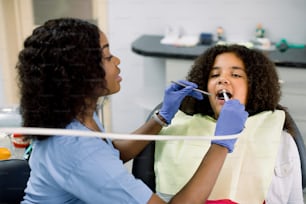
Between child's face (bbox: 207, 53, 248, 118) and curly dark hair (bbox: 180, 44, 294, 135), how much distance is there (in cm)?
1

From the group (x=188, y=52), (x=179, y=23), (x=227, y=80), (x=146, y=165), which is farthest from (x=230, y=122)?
(x=179, y=23)

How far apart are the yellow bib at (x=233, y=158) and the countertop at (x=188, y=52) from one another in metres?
0.51

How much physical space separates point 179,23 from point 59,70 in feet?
3.89

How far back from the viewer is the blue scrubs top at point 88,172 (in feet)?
2.41

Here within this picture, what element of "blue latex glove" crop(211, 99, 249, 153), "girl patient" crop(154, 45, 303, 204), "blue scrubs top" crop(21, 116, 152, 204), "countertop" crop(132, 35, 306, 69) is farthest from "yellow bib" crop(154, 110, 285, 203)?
"countertop" crop(132, 35, 306, 69)

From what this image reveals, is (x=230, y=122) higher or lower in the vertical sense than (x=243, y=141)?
higher

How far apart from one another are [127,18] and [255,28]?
529mm

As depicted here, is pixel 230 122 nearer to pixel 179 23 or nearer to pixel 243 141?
pixel 243 141

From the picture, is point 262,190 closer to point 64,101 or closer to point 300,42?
point 64,101

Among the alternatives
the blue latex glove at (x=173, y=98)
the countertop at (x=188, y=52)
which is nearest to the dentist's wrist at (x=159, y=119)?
the blue latex glove at (x=173, y=98)

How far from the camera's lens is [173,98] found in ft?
3.41

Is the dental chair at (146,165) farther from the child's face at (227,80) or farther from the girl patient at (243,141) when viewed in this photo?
the child's face at (227,80)

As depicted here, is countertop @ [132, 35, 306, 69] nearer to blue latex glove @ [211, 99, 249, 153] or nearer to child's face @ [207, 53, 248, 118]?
child's face @ [207, 53, 248, 118]

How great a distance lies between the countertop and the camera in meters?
1.56
